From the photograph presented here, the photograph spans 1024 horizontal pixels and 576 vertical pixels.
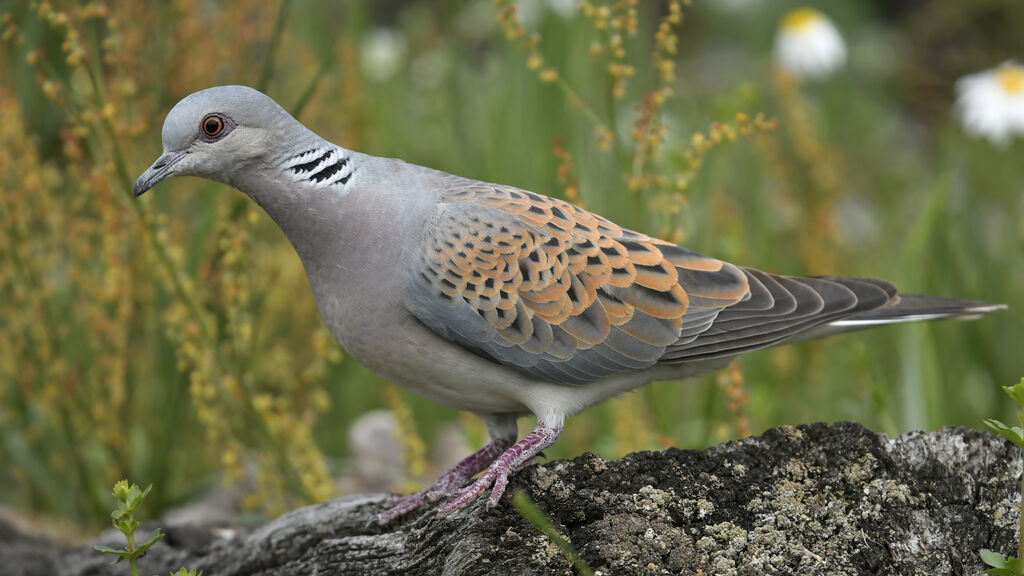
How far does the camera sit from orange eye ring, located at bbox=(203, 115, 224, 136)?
305cm

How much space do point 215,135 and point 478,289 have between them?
88cm

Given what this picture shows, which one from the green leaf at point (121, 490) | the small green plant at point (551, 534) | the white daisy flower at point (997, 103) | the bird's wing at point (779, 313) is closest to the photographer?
the small green plant at point (551, 534)

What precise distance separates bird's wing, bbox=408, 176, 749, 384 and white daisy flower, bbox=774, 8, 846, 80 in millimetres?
3877

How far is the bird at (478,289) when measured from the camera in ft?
10.2

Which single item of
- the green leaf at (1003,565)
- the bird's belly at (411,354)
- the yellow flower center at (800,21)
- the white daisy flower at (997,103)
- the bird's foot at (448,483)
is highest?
the yellow flower center at (800,21)

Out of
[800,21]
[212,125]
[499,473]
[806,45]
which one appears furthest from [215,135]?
[800,21]

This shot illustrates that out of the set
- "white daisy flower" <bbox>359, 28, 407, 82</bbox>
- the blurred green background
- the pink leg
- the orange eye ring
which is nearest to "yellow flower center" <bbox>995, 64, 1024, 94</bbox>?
the blurred green background

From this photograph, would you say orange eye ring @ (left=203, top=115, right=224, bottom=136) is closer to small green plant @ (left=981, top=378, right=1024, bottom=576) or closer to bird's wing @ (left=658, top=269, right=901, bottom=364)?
bird's wing @ (left=658, top=269, right=901, bottom=364)

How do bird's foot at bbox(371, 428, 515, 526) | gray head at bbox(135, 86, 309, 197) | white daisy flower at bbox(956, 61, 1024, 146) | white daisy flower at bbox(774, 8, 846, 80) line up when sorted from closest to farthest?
1. gray head at bbox(135, 86, 309, 197)
2. bird's foot at bbox(371, 428, 515, 526)
3. white daisy flower at bbox(956, 61, 1024, 146)
4. white daisy flower at bbox(774, 8, 846, 80)

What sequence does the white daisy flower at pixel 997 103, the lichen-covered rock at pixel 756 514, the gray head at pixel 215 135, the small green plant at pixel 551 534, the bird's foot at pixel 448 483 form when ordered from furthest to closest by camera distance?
1. the white daisy flower at pixel 997 103
2. the bird's foot at pixel 448 483
3. the gray head at pixel 215 135
4. the lichen-covered rock at pixel 756 514
5. the small green plant at pixel 551 534

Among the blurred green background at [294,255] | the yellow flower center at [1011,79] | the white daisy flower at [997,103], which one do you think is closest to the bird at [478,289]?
the blurred green background at [294,255]

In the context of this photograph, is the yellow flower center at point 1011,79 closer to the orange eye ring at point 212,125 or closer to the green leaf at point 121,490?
the orange eye ring at point 212,125

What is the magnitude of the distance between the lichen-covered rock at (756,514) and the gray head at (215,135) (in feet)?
3.81

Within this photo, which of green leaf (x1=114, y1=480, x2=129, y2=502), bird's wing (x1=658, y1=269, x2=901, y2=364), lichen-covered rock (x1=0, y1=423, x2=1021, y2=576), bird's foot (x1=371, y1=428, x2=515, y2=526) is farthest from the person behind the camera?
bird's wing (x1=658, y1=269, x2=901, y2=364)
